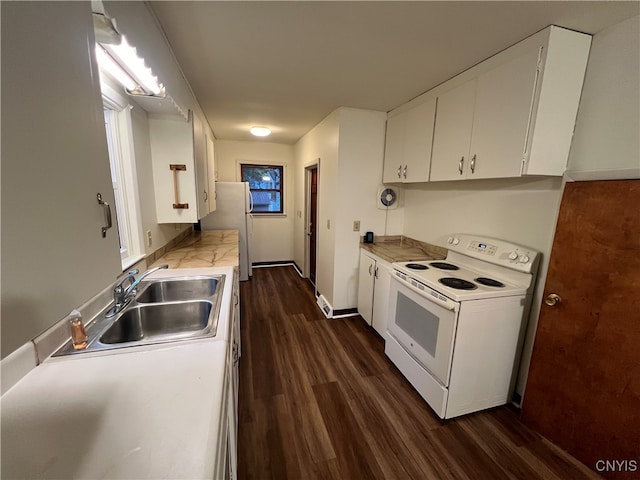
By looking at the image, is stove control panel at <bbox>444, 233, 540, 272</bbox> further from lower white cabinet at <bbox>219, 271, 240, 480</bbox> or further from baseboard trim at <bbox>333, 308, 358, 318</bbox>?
lower white cabinet at <bbox>219, 271, 240, 480</bbox>

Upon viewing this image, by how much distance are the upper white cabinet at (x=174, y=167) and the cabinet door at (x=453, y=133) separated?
205 centimetres

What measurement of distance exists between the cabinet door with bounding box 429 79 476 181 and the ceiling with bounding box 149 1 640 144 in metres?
0.19

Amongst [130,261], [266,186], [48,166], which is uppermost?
[266,186]

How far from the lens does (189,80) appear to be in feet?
7.30

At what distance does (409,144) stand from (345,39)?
1318 millimetres

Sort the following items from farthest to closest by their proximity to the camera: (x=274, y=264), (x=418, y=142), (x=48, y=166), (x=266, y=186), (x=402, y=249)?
(x=274, y=264) → (x=266, y=186) → (x=402, y=249) → (x=418, y=142) → (x=48, y=166)

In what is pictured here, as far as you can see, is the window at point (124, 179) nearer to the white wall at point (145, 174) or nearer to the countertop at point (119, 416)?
the white wall at point (145, 174)

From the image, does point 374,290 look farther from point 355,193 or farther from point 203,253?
point 203,253

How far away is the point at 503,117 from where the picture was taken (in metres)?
1.69

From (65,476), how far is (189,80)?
2588 millimetres

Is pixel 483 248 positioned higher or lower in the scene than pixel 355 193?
lower

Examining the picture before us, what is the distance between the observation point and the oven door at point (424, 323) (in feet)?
5.67

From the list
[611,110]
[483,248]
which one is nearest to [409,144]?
[483,248]

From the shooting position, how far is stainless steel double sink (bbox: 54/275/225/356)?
1096 mm
